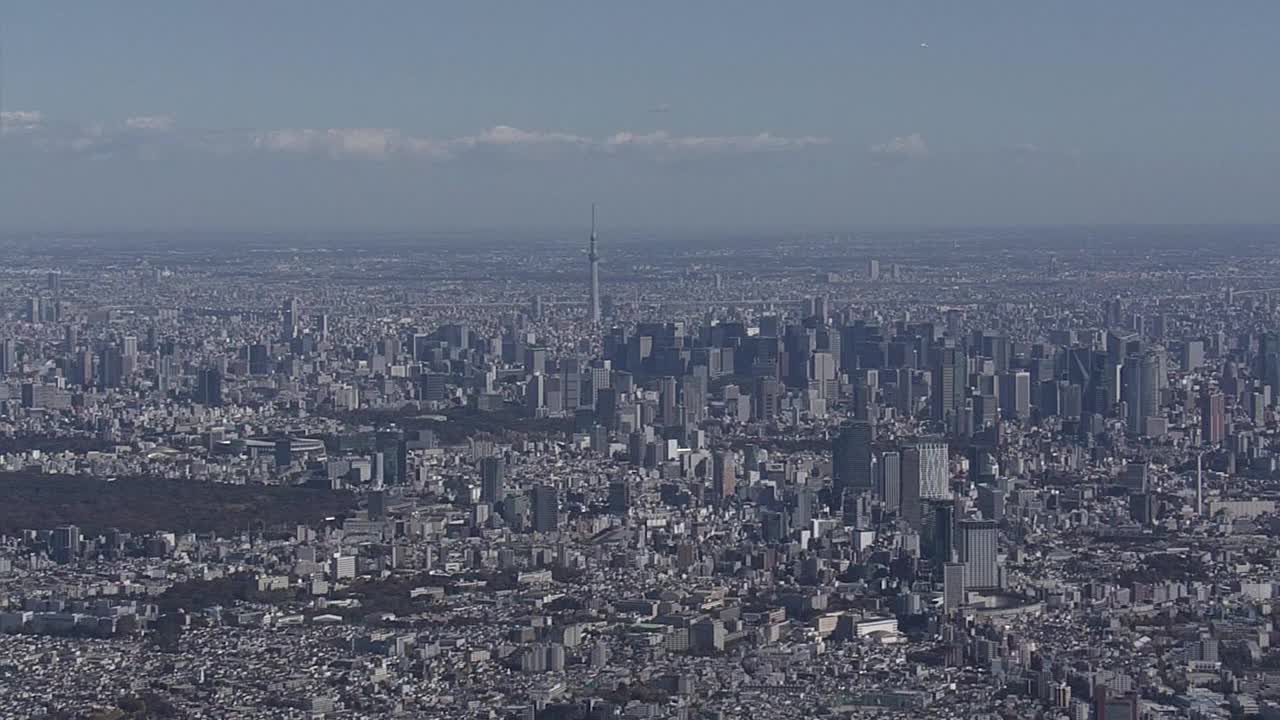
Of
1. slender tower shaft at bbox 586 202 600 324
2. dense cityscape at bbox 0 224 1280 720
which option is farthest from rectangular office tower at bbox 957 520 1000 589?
slender tower shaft at bbox 586 202 600 324

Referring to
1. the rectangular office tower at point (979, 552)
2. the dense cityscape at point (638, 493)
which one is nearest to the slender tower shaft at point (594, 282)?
the dense cityscape at point (638, 493)

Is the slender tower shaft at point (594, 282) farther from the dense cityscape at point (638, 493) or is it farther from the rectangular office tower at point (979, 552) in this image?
the rectangular office tower at point (979, 552)

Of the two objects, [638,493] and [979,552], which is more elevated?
[979,552]

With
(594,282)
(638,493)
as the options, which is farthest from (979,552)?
(594,282)

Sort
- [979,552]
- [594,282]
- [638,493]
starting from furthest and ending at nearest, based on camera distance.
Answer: [594,282]
[638,493]
[979,552]

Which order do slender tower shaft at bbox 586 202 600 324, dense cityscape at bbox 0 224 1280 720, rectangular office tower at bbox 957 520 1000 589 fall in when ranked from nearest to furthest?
dense cityscape at bbox 0 224 1280 720
rectangular office tower at bbox 957 520 1000 589
slender tower shaft at bbox 586 202 600 324

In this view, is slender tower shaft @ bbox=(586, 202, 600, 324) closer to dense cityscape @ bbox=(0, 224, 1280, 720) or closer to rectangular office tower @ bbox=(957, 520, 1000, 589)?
dense cityscape @ bbox=(0, 224, 1280, 720)

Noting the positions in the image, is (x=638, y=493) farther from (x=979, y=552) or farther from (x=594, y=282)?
(x=594, y=282)

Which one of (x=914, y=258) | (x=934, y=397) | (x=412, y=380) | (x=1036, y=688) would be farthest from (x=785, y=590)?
(x=914, y=258)

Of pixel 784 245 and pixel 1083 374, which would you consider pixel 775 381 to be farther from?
pixel 784 245
